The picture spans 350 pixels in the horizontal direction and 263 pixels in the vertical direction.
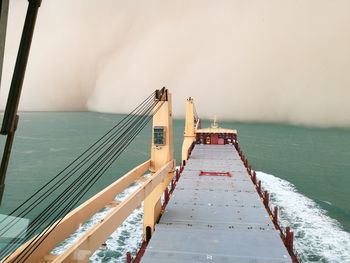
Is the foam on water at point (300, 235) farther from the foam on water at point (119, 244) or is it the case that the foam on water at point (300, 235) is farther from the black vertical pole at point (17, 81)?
the black vertical pole at point (17, 81)

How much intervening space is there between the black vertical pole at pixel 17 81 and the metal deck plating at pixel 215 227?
8826 mm

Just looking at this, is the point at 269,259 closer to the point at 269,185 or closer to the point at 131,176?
the point at 131,176

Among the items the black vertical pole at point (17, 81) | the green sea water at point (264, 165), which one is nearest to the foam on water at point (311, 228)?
the green sea water at point (264, 165)

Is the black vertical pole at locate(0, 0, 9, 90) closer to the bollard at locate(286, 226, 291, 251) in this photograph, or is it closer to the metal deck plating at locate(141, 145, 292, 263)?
the metal deck plating at locate(141, 145, 292, 263)

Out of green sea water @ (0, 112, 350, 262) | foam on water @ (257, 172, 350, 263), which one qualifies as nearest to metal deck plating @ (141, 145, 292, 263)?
foam on water @ (257, 172, 350, 263)

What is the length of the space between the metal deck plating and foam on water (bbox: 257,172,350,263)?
379 inches

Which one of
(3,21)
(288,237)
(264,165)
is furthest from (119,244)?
(264,165)

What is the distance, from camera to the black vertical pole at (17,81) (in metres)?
3.04

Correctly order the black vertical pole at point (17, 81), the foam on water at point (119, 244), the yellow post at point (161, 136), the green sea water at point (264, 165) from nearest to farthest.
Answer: the black vertical pole at point (17, 81) < the yellow post at point (161, 136) < the foam on water at point (119, 244) < the green sea water at point (264, 165)

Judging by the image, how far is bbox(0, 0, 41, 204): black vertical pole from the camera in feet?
9.97

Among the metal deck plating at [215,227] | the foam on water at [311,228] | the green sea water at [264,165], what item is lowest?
the foam on water at [311,228]

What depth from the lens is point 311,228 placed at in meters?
28.7

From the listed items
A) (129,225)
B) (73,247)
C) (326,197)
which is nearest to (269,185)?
(326,197)

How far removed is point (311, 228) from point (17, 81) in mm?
32293
